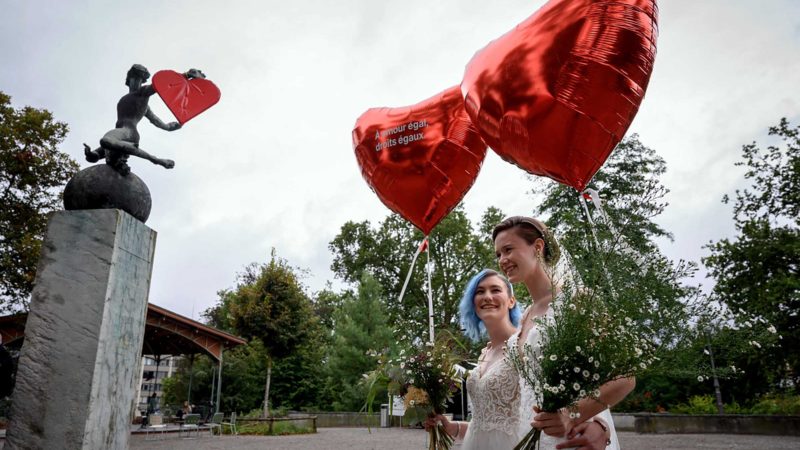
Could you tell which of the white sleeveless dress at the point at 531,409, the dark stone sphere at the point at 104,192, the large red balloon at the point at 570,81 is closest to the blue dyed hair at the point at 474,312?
the white sleeveless dress at the point at 531,409

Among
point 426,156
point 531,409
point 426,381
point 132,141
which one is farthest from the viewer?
point 426,156

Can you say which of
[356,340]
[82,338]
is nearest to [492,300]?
[82,338]

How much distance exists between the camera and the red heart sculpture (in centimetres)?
370

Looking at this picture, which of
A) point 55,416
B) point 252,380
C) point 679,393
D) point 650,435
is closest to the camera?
point 55,416

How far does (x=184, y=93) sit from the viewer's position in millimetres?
3838

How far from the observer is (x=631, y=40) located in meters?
3.29

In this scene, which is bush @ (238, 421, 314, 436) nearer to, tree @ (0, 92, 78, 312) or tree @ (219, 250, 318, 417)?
tree @ (219, 250, 318, 417)

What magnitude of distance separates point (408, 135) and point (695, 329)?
11.3 feet

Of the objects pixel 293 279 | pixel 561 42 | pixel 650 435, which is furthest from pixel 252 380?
pixel 561 42

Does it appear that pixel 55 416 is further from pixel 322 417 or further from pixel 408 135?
pixel 322 417

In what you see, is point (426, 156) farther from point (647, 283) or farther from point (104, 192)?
point (647, 283)

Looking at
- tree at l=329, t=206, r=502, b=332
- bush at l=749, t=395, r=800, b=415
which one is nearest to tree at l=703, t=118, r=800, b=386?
bush at l=749, t=395, r=800, b=415

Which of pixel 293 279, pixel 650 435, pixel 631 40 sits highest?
pixel 293 279

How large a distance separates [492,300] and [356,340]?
22.8 m
